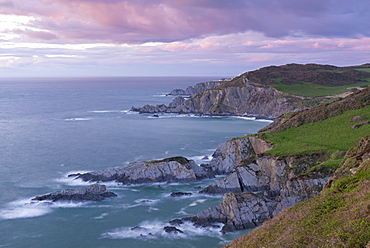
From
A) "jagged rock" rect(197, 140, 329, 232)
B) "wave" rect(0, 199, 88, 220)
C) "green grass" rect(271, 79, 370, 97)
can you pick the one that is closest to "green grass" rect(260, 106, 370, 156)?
"jagged rock" rect(197, 140, 329, 232)

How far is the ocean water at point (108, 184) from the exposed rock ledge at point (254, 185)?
A: 2.02 meters

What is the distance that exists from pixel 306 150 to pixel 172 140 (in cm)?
4613

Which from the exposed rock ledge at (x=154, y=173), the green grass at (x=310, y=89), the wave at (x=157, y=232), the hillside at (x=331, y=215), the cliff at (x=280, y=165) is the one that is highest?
the green grass at (x=310, y=89)

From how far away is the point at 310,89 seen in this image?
154m

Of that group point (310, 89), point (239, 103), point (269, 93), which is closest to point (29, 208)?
point (239, 103)

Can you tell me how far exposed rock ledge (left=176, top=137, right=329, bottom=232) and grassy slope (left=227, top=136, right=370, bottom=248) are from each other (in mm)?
14122

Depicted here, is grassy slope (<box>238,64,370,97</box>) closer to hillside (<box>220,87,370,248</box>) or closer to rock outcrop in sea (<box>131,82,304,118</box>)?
rock outcrop in sea (<box>131,82,304,118</box>)

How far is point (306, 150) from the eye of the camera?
5459 centimetres

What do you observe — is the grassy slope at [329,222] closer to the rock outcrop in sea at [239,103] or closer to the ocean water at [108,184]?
the ocean water at [108,184]

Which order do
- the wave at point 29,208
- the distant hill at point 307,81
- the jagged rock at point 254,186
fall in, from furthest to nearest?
the distant hill at point 307,81 → the wave at point 29,208 → the jagged rock at point 254,186

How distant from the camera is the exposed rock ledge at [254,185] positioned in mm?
41344

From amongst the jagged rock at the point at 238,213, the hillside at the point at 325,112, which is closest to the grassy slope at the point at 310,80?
the hillside at the point at 325,112

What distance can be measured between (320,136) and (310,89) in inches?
3918

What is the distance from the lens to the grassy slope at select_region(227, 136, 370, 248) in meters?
19.1
